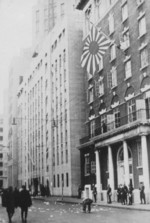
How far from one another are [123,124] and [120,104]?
2221 millimetres

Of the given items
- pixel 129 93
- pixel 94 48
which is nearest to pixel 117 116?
pixel 129 93

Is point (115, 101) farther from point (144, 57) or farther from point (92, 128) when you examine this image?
point (92, 128)

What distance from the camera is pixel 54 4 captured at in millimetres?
114375

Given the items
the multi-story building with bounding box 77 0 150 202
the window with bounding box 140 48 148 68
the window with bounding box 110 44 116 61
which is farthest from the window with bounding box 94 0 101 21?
the window with bounding box 140 48 148 68

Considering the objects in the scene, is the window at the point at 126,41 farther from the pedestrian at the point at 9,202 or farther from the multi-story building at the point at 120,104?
the pedestrian at the point at 9,202

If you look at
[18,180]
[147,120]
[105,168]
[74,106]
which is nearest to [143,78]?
[147,120]

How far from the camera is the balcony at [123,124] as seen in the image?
3381 centimetres

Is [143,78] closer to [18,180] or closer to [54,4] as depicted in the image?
[18,180]

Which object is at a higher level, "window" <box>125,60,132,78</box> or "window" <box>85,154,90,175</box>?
"window" <box>125,60,132,78</box>

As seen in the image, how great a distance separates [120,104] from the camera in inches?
1554

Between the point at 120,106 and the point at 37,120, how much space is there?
38.0 m

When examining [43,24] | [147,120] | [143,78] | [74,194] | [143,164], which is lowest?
[74,194]

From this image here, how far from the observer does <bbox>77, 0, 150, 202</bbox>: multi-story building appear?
34.8 meters

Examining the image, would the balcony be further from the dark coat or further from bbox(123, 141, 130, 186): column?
the dark coat
